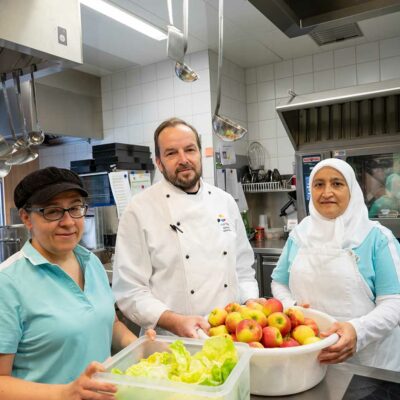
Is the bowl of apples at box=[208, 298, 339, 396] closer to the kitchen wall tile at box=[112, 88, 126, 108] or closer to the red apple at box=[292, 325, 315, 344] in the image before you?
the red apple at box=[292, 325, 315, 344]

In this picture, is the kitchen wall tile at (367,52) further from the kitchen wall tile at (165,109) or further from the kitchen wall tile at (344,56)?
the kitchen wall tile at (165,109)

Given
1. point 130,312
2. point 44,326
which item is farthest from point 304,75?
point 44,326

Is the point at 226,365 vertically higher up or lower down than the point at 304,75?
lower down

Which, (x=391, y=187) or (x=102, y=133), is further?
(x=102, y=133)

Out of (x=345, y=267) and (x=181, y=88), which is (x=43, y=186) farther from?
(x=181, y=88)

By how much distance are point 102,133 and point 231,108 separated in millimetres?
1502

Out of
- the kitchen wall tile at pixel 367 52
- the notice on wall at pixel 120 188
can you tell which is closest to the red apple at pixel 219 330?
the notice on wall at pixel 120 188

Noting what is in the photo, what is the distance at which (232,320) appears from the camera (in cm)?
108

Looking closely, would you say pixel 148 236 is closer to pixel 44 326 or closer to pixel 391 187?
pixel 44 326

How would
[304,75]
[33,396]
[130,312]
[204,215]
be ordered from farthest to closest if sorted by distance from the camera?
[304,75], [204,215], [130,312], [33,396]

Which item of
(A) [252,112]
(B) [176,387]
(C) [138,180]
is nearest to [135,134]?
(C) [138,180]

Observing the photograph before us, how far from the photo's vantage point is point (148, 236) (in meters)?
1.75

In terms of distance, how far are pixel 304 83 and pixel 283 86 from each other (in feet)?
0.72

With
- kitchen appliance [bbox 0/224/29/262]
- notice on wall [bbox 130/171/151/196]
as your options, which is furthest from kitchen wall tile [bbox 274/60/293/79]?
kitchen appliance [bbox 0/224/29/262]
